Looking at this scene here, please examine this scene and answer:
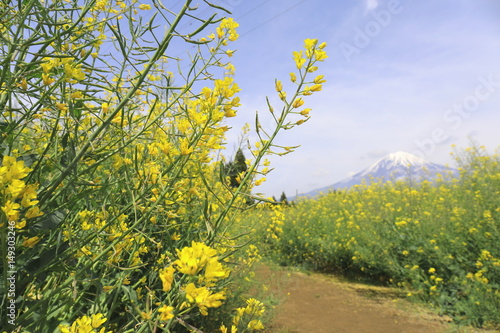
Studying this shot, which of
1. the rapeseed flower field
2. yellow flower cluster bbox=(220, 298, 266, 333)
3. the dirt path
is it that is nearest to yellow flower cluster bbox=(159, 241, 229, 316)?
the rapeseed flower field

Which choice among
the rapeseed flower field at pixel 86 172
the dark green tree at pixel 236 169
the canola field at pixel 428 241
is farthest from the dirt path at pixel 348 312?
the rapeseed flower field at pixel 86 172

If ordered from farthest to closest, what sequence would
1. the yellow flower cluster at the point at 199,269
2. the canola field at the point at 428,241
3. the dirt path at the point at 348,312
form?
the canola field at the point at 428,241 → the dirt path at the point at 348,312 → the yellow flower cluster at the point at 199,269

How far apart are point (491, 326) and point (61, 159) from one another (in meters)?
4.55

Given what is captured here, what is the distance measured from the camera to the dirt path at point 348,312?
12.4 ft

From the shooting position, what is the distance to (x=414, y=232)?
16.6ft

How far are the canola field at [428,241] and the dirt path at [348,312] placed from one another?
281mm

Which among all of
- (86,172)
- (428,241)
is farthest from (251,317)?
(428,241)

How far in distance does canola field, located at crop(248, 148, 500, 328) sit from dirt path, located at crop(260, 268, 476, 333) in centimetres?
28

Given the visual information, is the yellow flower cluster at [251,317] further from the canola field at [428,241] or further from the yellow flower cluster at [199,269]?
the canola field at [428,241]

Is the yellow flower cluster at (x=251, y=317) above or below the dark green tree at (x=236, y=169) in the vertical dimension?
below

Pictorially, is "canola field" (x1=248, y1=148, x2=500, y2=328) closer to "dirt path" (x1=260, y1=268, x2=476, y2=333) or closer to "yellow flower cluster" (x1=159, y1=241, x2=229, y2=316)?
"dirt path" (x1=260, y1=268, x2=476, y2=333)

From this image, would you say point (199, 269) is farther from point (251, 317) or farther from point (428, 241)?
point (428, 241)

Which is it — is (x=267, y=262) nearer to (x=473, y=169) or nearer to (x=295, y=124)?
(x=473, y=169)

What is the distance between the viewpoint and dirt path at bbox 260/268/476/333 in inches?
149
